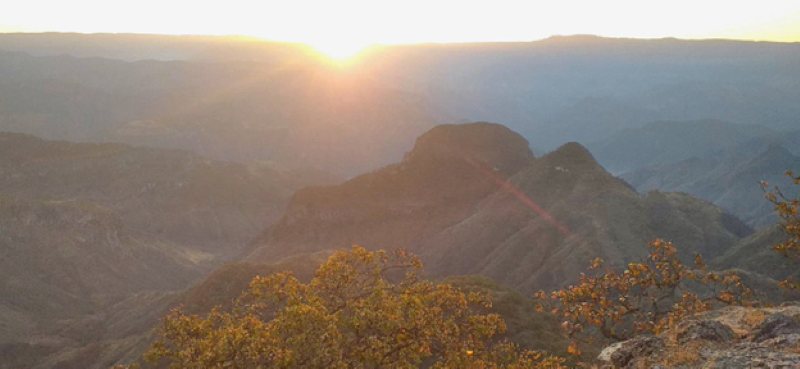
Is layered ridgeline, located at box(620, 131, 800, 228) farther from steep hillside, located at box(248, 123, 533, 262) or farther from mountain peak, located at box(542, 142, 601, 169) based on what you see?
steep hillside, located at box(248, 123, 533, 262)

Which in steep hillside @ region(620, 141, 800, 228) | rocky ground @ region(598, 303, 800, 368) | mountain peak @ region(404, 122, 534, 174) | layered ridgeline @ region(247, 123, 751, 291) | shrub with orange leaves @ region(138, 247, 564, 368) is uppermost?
rocky ground @ region(598, 303, 800, 368)

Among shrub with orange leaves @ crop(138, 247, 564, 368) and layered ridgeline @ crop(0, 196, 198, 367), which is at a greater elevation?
shrub with orange leaves @ crop(138, 247, 564, 368)

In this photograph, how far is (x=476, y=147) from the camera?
10806cm

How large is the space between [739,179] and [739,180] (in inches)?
23.0

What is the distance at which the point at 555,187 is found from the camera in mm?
79688

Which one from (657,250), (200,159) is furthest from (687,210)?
(200,159)

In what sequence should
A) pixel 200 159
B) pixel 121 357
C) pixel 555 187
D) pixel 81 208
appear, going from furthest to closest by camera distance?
pixel 200 159, pixel 81 208, pixel 555 187, pixel 121 357

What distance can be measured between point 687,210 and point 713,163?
145739 millimetres

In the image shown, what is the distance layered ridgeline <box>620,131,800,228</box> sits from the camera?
5753 inches

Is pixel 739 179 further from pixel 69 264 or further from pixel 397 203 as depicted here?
pixel 69 264

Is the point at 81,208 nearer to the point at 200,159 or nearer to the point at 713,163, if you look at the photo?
the point at 200,159

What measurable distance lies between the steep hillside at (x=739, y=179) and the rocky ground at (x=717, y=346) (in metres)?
145

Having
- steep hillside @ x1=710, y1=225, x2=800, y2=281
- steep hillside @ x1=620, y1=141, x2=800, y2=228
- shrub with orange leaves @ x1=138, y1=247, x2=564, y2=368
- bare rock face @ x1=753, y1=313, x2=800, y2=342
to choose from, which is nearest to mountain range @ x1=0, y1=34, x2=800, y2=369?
steep hillside @ x1=710, y1=225, x2=800, y2=281

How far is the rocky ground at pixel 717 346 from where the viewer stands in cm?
1005
